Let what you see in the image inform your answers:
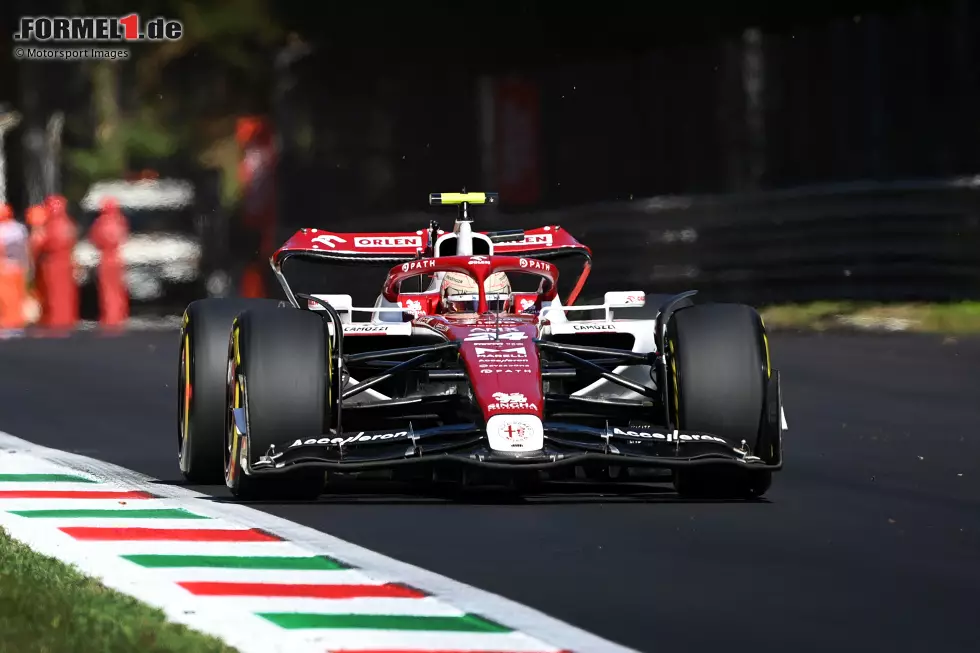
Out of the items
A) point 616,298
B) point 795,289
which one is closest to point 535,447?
point 616,298

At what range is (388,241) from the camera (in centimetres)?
1291

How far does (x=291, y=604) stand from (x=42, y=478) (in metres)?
4.25

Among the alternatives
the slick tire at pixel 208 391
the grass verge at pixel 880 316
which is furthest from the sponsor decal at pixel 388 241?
the grass verge at pixel 880 316

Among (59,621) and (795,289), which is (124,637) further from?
(795,289)

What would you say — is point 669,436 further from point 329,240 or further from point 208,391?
point 329,240

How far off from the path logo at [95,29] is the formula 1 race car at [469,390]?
86.6 feet

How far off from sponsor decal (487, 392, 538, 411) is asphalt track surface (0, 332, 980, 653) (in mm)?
418

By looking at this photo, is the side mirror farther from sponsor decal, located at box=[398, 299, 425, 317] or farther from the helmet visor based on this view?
sponsor decal, located at box=[398, 299, 425, 317]

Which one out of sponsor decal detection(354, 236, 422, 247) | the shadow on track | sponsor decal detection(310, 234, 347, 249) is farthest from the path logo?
the shadow on track

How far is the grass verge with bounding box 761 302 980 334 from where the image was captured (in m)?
21.7

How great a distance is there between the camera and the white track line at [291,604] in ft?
23.6

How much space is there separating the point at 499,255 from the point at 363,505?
7.78ft

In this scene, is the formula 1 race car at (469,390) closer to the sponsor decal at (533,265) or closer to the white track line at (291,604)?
the sponsor decal at (533,265)

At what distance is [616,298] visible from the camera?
12430 mm
